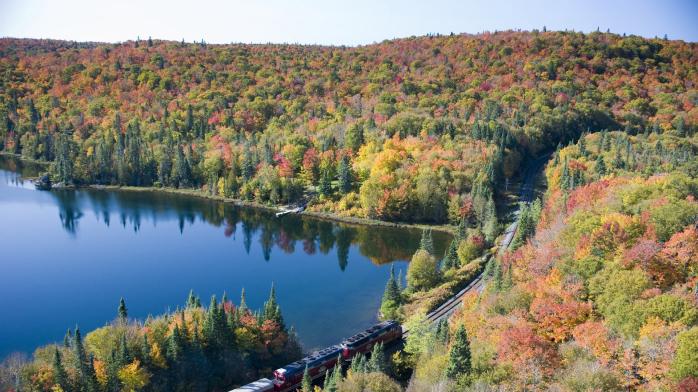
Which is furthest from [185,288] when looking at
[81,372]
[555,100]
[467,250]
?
[555,100]

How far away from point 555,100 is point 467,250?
90577 millimetres

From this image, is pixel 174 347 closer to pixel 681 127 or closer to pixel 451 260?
pixel 451 260

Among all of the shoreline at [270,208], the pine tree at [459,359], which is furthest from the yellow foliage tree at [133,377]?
the shoreline at [270,208]

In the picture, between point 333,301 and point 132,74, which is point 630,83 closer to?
point 333,301

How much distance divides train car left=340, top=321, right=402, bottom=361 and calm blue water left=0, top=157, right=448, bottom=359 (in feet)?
22.9

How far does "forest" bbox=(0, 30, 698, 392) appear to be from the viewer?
36250 mm

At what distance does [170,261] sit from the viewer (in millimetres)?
76312

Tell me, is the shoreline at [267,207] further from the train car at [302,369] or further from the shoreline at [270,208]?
the train car at [302,369]

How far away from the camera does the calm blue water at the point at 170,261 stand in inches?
2347

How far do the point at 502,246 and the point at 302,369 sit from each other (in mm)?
41224

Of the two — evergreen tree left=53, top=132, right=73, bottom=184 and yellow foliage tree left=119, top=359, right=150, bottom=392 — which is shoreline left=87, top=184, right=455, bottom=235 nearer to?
evergreen tree left=53, top=132, right=73, bottom=184

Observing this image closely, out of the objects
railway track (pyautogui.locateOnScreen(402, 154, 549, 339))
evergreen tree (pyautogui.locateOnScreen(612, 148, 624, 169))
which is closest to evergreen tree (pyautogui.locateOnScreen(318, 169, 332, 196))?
railway track (pyautogui.locateOnScreen(402, 154, 549, 339))

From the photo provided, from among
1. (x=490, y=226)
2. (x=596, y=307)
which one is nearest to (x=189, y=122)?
(x=490, y=226)

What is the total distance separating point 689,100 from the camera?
470ft
